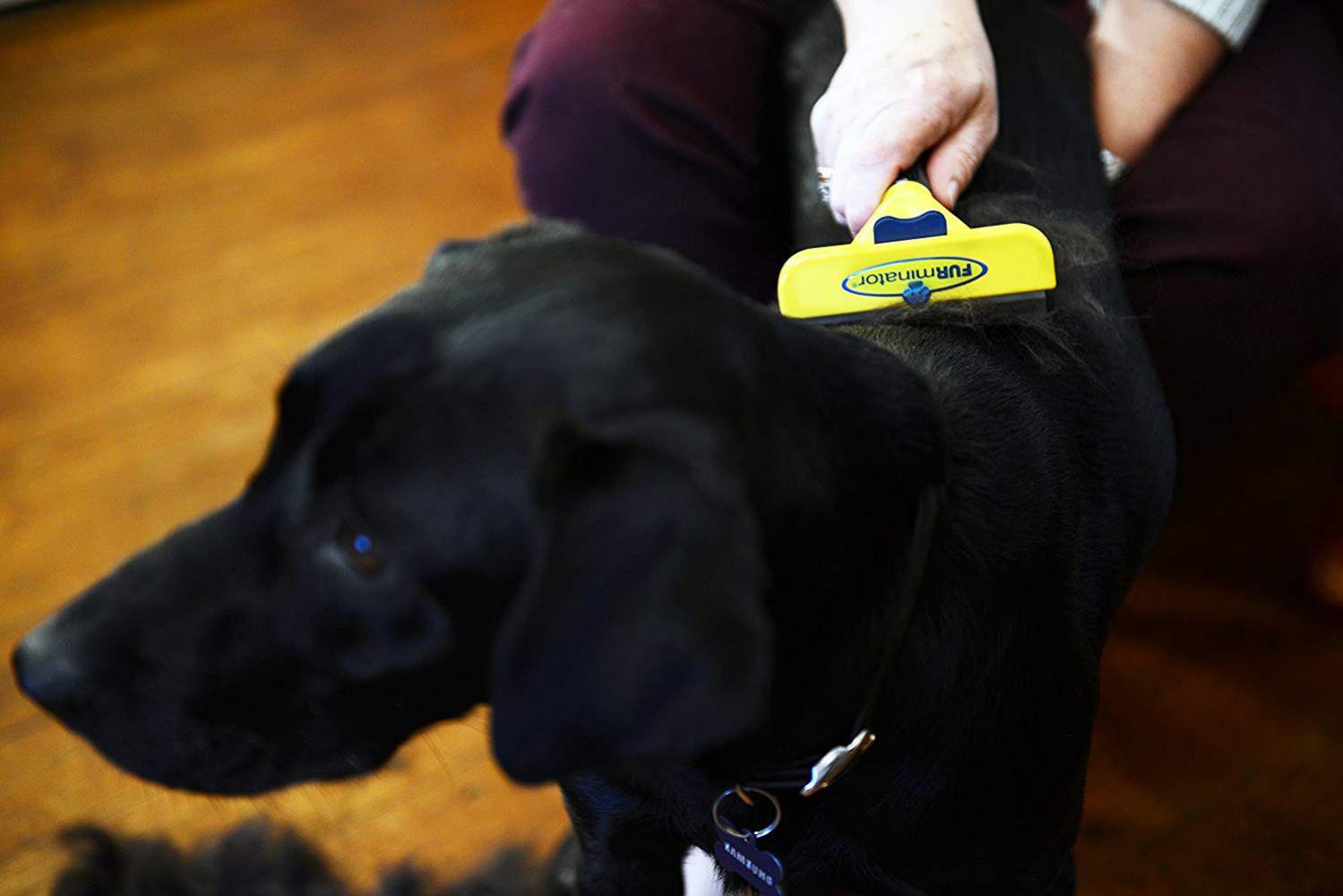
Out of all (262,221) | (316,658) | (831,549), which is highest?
(831,549)

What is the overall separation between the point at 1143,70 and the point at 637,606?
0.99 m


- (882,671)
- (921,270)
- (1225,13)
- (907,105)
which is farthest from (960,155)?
(882,671)

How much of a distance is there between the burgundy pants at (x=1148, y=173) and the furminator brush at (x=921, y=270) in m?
0.26

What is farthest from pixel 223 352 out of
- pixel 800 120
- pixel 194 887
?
pixel 800 120

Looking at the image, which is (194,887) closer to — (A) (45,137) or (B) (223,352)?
(B) (223,352)

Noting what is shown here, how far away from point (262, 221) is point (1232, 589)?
6.15ft

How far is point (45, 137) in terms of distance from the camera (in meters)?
2.69

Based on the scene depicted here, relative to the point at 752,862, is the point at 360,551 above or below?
above

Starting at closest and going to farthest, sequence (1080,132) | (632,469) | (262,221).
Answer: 1. (632,469)
2. (1080,132)
3. (262,221)

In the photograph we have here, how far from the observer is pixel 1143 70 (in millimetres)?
1341

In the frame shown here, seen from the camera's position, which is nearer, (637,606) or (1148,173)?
(637,606)

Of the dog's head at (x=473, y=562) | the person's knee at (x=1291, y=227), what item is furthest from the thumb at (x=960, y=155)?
the dog's head at (x=473, y=562)

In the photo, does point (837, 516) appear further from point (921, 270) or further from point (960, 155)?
point (960, 155)

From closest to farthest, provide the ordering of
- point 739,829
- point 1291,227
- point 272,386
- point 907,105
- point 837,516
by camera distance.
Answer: point 837,516, point 739,829, point 907,105, point 1291,227, point 272,386
